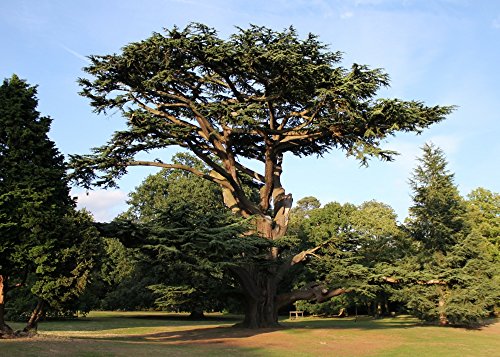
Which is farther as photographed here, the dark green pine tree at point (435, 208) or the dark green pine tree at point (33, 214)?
the dark green pine tree at point (435, 208)

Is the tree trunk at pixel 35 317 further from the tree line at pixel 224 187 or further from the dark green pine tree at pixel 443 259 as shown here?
the dark green pine tree at pixel 443 259

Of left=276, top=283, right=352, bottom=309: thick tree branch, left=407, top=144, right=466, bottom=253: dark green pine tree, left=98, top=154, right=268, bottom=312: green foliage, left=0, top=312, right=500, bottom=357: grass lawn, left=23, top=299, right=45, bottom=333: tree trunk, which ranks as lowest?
left=0, top=312, right=500, bottom=357: grass lawn

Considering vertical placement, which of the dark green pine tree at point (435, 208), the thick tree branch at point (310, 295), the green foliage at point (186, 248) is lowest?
the thick tree branch at point (310, 295)

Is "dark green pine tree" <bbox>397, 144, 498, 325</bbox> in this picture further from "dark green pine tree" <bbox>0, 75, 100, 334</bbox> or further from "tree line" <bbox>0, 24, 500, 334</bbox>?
"dark green pine tree" <bbox>0, 75, 100, 334</bbox>

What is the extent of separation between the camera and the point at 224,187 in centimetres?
2377

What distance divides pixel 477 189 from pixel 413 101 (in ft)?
107

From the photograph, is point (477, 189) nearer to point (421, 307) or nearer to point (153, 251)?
point (421, 307)

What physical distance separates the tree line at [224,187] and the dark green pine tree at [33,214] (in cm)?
4

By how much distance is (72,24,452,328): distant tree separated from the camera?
1820 cm

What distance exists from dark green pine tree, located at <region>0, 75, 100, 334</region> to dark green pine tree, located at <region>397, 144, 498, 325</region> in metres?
14.8

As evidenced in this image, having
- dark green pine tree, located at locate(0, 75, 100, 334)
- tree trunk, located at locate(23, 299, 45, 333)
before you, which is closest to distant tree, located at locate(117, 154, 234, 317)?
dark green pine tree, located at locate(0, 75, 100, 334)

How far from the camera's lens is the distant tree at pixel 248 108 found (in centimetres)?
1820

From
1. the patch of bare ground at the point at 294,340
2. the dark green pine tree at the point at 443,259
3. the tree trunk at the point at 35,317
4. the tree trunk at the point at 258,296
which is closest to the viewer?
the tree trunk at the point at 35,317

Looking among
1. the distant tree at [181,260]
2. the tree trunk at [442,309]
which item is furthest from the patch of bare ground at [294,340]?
the tree trunk at [442,309]
